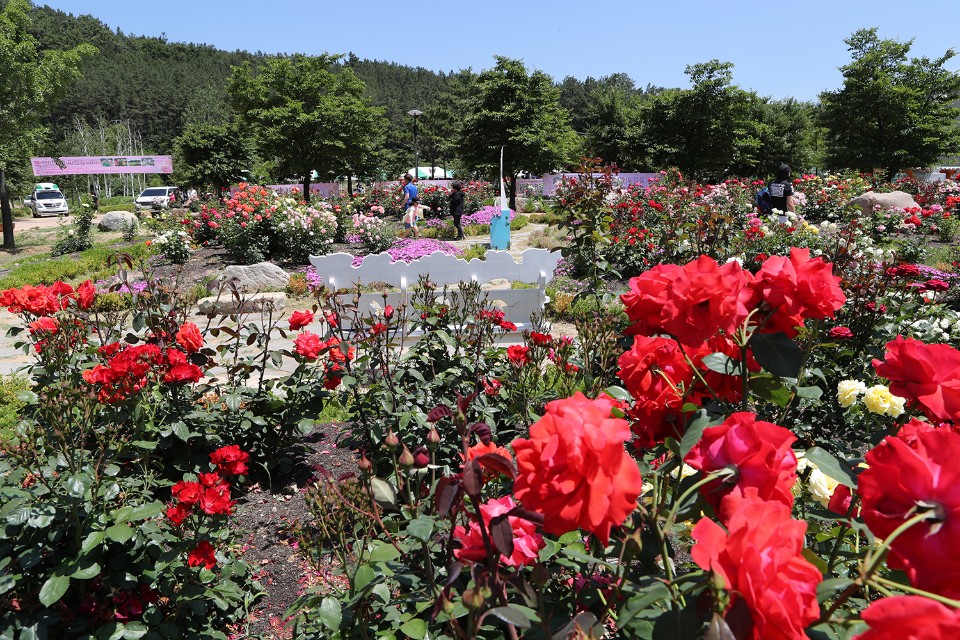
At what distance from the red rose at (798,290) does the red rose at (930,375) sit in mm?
126

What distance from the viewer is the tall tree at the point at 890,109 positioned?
25516mm

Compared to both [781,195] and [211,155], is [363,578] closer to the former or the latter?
[781,195]

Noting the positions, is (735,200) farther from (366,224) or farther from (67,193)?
(67,193)

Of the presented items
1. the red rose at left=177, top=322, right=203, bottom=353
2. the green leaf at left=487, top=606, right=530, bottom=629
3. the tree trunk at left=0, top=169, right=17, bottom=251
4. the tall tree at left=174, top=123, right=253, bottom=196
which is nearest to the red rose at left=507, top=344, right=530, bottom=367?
the red rose at left=177, top=322, right=203, bottom=353

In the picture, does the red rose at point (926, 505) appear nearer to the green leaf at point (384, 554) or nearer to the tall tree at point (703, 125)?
the green leaf at point (384, 554)

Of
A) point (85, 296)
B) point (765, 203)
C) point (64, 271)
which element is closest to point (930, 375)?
point (85, 296)

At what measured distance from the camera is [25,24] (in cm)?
1327

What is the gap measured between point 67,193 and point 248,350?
41.9 m

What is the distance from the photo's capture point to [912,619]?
0.46 m

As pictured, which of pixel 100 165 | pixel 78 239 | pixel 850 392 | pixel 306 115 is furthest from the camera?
pixel 100 165

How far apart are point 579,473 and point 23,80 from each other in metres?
16.8

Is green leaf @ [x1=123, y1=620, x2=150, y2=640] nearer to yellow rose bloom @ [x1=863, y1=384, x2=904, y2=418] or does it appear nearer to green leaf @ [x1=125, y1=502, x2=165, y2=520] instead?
green leaf @ [x1=125, y1=502, x2=165, y2=520]

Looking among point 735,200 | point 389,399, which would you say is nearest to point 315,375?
point 389,399

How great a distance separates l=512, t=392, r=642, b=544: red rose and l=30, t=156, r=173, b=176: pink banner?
26.1 metres
